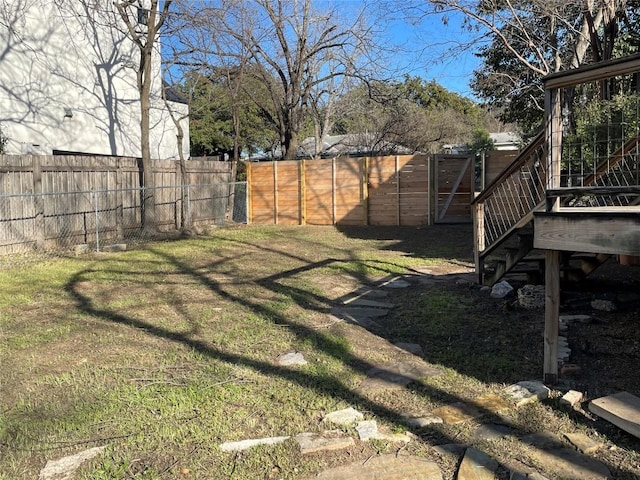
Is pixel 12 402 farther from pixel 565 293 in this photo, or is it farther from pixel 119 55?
pixel 119 55

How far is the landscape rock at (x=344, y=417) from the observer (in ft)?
10.6

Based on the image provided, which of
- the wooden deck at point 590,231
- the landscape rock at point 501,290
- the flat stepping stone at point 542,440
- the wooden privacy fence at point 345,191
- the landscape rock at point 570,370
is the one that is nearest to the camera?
the flat stepping stone at point 542,440

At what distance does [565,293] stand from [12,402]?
6030 millimetres

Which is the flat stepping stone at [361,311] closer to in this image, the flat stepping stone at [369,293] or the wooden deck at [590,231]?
the flat stepping stone at [369,293]

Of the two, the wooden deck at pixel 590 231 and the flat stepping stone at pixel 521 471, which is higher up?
the wooden deck at pixel 590 231

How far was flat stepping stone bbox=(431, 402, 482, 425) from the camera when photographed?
3.29 metres

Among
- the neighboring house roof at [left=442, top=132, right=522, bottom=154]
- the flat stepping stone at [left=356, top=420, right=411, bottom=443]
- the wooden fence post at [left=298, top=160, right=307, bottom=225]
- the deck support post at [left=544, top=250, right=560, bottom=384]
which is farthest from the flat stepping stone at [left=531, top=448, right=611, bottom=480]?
the neighboring house roof at [left=442, top=132, right=522, bottom=154]

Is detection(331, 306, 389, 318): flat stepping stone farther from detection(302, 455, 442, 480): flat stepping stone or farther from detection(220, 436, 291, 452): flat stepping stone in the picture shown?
detection(302, 455, 442, 480): flat stepping stone

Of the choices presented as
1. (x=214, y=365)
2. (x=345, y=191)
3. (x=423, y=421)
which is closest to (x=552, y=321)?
(x=423, y=421)

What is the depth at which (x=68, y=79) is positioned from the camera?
13914 mm

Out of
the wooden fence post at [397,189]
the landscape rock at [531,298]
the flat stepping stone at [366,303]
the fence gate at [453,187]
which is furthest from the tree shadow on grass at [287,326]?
the fence gate at [453,187]

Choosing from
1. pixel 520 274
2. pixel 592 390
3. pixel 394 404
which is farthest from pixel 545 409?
pixel 520 274

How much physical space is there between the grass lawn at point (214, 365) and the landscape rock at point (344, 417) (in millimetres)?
72

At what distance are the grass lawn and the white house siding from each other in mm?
6501
